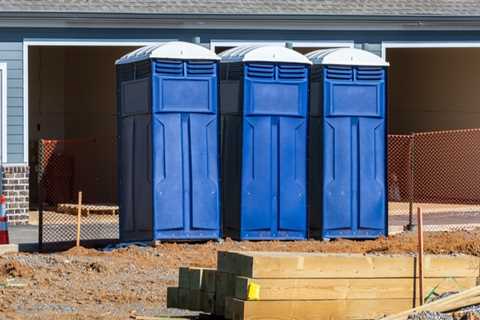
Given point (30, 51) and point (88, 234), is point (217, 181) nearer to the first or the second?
point (88, 234)

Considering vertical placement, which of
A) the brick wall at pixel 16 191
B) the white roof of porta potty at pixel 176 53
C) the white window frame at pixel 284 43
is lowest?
the brick wall at pixel 16 191

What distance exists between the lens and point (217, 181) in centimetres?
1842

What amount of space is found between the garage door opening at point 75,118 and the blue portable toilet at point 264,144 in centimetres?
880

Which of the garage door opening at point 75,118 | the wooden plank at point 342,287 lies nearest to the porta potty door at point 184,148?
the wooden plank at point 342,287

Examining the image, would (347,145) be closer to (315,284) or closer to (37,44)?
(37,44)

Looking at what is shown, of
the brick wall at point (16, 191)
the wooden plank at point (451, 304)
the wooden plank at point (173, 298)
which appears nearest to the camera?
the wooden plank at point (451, 304)

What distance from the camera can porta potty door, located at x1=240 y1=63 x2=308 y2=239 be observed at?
1864 cm

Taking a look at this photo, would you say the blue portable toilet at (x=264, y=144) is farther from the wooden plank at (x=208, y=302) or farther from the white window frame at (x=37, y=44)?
the wooden plank at (x=208, y=302)

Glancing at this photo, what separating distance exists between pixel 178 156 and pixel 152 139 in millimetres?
445

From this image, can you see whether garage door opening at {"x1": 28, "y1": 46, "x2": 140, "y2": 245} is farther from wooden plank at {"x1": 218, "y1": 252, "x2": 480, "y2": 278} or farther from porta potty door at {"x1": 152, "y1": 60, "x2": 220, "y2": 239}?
wooden plank at {"x1": 218, "y1": 252, "x2": 480, "y2": 278}

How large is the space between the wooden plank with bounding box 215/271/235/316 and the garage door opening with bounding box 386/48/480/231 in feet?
45.9

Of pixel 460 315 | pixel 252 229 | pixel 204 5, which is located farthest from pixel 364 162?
pixel 460 315

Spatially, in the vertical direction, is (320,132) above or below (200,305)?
above

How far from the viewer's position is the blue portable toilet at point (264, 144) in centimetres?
1864
